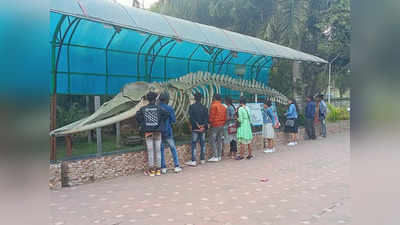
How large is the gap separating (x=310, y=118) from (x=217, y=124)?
5.30m

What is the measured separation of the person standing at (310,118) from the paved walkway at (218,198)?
173 inches

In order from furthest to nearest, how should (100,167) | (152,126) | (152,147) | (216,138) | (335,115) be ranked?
(335,115), (216,138), (152,147), (152,126), (100,167)

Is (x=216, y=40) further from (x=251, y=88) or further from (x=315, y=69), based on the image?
(x=315, y=69)

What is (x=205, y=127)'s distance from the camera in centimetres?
842

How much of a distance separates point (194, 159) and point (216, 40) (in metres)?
3.08

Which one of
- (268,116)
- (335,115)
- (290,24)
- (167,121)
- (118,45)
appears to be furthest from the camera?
(290,24)

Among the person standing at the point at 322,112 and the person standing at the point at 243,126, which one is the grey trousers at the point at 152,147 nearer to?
the person standing at the point at 243,126

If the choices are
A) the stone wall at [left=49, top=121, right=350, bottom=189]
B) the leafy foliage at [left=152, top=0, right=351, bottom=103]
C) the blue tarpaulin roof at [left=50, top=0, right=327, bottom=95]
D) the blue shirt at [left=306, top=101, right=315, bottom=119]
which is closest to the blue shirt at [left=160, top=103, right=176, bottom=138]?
the stone wall at [left=49, top=121, right=350, bottom=189]

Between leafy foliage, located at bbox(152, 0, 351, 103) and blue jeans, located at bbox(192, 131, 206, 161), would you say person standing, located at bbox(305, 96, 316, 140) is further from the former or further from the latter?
blue jeans, located at bbox(192, 131, 206, 161)

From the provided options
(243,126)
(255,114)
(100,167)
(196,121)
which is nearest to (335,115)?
(255,114)

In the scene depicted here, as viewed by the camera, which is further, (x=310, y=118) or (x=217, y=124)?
(x=310, y=118)

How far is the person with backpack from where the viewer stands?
22.8ft

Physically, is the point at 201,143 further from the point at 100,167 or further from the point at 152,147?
the point at 100,167

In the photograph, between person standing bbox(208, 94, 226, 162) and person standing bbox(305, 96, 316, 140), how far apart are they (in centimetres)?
479
